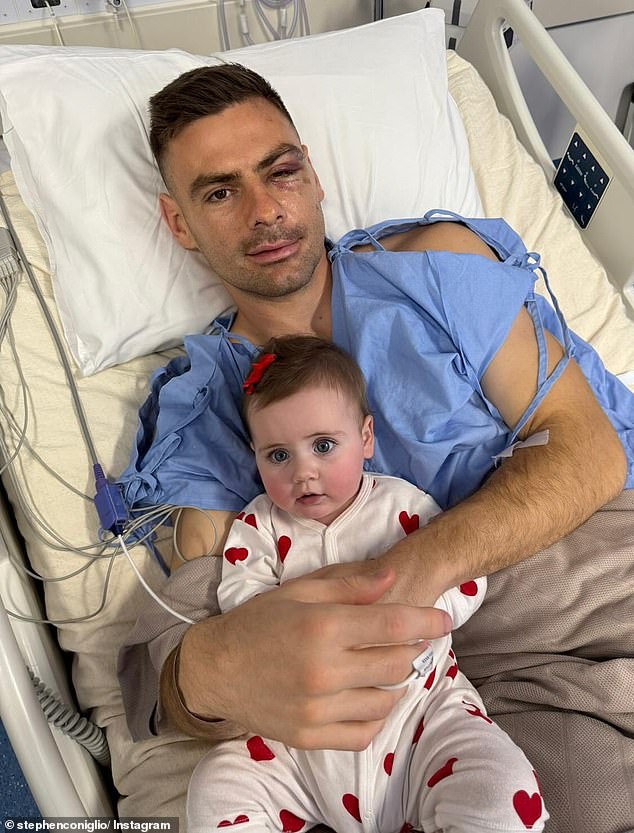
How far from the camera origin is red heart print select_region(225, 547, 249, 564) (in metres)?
1.35

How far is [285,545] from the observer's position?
134 centimetres

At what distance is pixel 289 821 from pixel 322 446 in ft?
1.92

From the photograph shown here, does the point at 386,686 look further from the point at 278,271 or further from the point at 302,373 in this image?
the point at 278,271

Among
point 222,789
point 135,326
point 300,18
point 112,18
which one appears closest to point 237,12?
point 300,18

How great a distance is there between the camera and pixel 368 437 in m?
1.43

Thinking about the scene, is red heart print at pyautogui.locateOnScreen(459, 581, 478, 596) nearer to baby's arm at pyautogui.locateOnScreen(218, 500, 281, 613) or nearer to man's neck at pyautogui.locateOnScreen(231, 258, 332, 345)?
baby's arm at pyautogui.locateOnScreen(218, 500, 281, 613)

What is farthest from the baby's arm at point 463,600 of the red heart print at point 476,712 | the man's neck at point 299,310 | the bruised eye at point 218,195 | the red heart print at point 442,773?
the bruised eye at point 218,195

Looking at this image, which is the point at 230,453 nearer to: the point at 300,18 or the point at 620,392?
the point at 620,392

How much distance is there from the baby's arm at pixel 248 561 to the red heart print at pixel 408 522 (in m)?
0.23

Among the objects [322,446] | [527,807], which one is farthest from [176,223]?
[527,807]

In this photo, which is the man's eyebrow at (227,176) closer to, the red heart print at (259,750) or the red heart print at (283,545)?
the red heart print at (283,545)

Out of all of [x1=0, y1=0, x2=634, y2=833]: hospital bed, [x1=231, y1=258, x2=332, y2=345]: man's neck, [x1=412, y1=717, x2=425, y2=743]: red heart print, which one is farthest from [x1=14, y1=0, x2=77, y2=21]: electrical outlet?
[x1=412, y1=717, x2=425, y2=743]: red heart print

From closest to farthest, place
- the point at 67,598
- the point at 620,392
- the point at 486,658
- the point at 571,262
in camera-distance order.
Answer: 1. the point at 486,658
2. the point at 67,598
3. the point at 620,392
4. the point at 571,262

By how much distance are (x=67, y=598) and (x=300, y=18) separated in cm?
193
